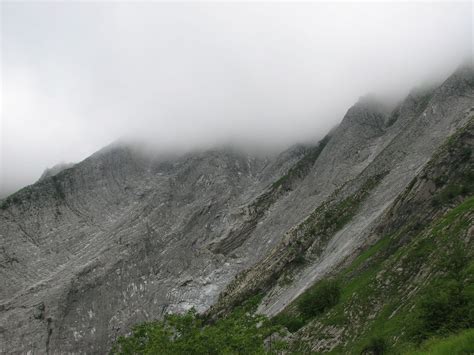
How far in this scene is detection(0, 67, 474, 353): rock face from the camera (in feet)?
276

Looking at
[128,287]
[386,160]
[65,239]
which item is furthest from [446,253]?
[65,239]

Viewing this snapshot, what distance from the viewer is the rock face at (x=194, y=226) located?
84250 mm

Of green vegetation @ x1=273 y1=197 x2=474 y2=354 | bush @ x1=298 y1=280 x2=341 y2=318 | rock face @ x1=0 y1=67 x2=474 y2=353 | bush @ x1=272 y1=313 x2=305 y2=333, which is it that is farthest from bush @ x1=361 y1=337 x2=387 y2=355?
rock face @ x1=0 y1=67 x2=474 y2=353

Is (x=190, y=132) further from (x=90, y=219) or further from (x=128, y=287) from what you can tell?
(x=128, y=287)

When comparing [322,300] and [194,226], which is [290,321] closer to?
[322,300]

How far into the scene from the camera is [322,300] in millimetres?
51875

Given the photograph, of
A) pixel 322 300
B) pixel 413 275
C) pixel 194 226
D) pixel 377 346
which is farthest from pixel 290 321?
pixel 194 226

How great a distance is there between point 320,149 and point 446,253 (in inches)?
3681

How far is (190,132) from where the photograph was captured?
17600 cm

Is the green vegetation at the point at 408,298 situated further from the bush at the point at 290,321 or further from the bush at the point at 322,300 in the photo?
the bush at the point at 322,300

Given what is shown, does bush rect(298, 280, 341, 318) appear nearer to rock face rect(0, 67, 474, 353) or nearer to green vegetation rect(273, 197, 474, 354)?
green vegetation rect(273, 197, 474, 354)

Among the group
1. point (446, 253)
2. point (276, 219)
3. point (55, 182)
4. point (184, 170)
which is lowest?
point (276, 219)

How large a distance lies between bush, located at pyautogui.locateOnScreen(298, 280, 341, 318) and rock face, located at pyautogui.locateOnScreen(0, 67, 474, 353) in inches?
485

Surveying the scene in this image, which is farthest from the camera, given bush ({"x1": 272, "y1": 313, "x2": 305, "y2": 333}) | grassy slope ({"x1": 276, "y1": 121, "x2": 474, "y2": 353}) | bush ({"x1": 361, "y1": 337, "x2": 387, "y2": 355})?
bush ({"x1": 272, "y1": 313, "x2": 305, "y2": 333})
